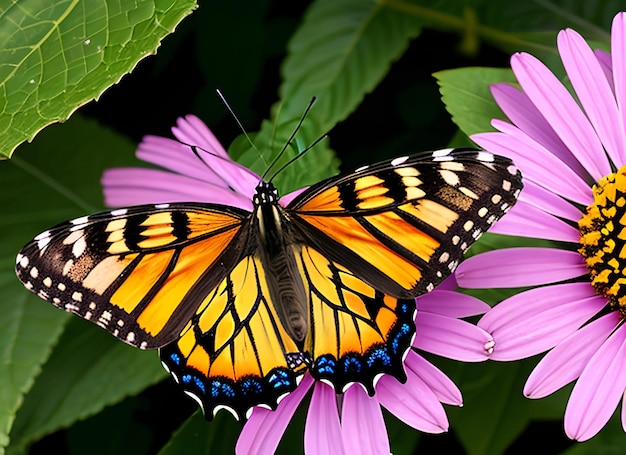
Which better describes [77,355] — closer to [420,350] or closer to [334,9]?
[420,350]

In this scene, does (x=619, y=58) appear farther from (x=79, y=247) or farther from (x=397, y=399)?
(x=79, y=247)

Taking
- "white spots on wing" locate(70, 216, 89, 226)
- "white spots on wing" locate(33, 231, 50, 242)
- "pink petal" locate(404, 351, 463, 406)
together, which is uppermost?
"white spots on wing" locate(70, 216, 89, 226)

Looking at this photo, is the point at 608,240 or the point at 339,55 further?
the point at 339,55

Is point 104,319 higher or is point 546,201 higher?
point 546,201

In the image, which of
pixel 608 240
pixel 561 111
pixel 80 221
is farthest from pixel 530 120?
pixel 80 221

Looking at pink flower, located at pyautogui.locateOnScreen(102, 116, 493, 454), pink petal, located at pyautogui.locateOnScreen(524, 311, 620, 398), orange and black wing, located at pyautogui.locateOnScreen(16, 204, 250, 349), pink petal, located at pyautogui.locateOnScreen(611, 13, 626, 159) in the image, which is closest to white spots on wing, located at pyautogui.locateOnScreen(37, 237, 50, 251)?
orange and black wing, located at pyautogui.locateOnScreen(16, 204, 250, 349)

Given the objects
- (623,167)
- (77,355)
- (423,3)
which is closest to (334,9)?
(423,3)

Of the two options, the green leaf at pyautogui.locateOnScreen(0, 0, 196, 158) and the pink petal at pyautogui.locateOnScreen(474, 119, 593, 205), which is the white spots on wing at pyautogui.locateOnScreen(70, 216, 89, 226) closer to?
the green leaf at pyautogui.locateOnScreen(0, 0, 196, 158)
